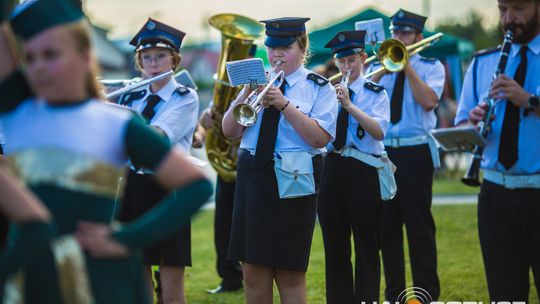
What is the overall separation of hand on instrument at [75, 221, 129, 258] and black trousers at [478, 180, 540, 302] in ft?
9.46

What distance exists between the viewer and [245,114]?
18.9 ft

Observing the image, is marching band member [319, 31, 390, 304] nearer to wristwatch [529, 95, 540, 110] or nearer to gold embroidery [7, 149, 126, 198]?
wristwatch [529, 95, 540, 110]

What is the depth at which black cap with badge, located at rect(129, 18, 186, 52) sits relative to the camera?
251 inches

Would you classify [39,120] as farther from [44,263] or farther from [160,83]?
[160,83]

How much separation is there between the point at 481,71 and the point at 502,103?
307mm

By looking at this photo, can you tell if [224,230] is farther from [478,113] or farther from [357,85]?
[478,113]

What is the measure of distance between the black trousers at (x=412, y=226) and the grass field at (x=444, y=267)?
1.41 feet

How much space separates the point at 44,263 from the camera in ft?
9.77

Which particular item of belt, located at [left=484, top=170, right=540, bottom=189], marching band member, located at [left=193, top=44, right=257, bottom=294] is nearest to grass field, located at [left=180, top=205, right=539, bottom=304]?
marching band member, located at [left=193, top=44, right=257, bottom=294]

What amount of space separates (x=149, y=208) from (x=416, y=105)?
298 cm

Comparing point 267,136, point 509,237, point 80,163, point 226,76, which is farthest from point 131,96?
point 80,163

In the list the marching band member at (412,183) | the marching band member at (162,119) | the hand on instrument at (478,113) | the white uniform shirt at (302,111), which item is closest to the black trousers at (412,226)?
the marching band member at (412,183)

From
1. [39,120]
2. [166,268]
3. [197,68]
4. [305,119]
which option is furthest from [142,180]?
[197,68]

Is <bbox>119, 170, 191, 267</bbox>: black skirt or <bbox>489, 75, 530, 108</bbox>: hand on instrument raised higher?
<bbox>489, 75, 530, 108</bbox>: hand on instrument
